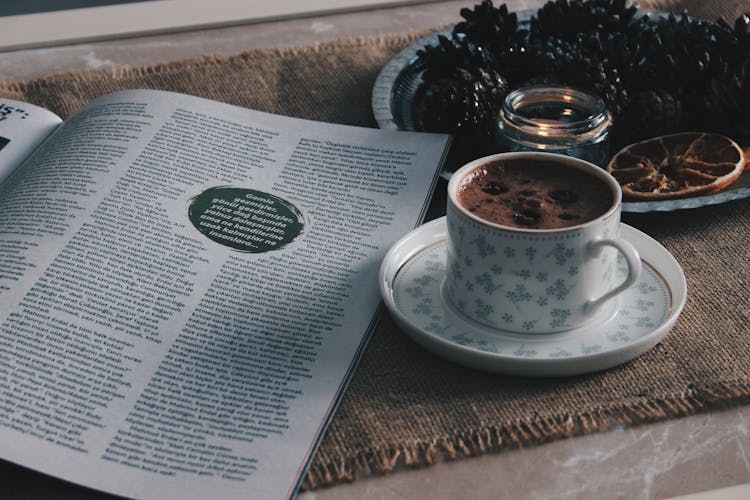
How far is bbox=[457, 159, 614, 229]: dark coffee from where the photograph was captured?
0.61m

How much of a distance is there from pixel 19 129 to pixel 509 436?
24.4 inches

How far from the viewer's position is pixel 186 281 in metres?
0.69

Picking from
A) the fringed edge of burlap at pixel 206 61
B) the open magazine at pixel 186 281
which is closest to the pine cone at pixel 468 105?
the open magazine at pixel 186 281

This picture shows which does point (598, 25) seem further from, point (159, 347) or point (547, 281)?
point (159, 347)

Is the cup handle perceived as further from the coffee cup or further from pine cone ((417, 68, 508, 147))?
pine cone ((417, 68, 508, 147))

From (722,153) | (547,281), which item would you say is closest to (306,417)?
(547,281)

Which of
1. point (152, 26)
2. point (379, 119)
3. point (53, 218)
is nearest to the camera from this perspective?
point (53, 218)

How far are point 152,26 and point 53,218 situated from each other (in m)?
0.52

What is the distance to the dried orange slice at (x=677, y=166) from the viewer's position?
0.75 metres

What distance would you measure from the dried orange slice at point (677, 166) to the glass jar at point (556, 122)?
3 cm

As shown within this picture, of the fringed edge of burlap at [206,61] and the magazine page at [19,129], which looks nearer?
the magazine page at [19,129]

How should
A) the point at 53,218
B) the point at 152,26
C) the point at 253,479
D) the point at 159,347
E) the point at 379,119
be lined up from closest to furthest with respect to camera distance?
the point at 253,479, the point at 159,347, the point at 53,218, the point at 379,119, the point at 152,26

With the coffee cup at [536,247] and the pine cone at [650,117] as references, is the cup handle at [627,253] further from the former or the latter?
the pine cone at [650,117]

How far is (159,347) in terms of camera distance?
0.63 metres
